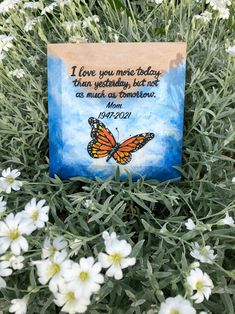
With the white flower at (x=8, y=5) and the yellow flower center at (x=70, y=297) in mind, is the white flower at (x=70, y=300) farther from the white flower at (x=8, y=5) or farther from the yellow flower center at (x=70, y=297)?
the white flower at (x=8, y=5)

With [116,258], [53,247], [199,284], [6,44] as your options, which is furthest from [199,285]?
[6,44]

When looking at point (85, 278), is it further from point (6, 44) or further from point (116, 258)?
point (6, 44)

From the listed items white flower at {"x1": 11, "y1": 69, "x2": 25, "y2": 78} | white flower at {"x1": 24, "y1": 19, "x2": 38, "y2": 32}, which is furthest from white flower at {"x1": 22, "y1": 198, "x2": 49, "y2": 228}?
white flower at {"x1": 24, "y1": 19, "x2": 38, "y2": 32}

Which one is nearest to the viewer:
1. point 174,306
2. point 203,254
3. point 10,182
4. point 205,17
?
point 174,306

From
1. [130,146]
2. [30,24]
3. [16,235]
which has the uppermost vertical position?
[30,24]

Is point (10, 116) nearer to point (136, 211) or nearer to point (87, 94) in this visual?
point (87, 94)

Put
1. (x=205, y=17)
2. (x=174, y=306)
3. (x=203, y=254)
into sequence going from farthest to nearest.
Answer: (x=205, y=17) → (x=203, y=254) → (x=174, y=306)

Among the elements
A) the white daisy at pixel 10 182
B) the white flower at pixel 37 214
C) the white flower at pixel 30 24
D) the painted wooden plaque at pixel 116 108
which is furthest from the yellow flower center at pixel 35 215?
the white flower at pixel 30 24

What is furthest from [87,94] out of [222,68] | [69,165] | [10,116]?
[222,68]
